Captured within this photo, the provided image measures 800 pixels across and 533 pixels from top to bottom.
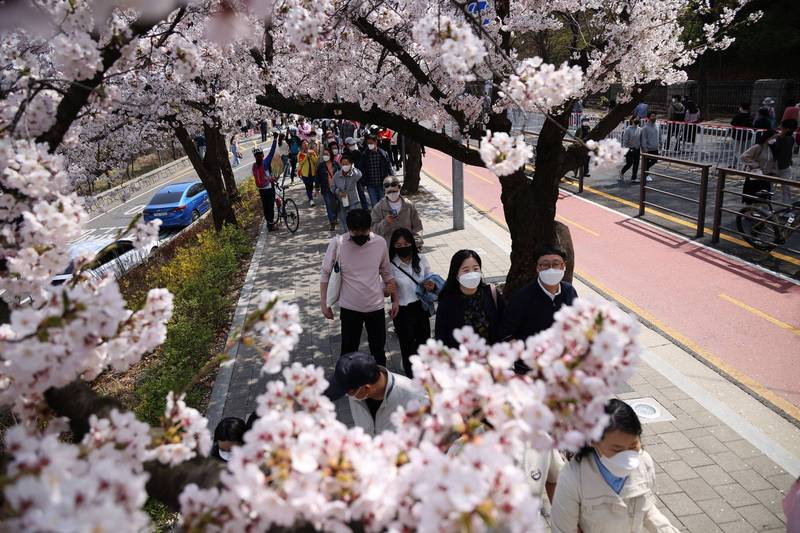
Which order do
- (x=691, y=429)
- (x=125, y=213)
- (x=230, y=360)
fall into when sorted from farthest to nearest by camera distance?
(x=125, y=213) → (x=230, y=360) → (x=691, y=429)

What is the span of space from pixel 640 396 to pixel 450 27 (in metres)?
4.36

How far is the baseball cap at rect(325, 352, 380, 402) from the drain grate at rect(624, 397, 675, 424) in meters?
3.23

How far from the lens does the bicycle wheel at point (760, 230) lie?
9.54 meters

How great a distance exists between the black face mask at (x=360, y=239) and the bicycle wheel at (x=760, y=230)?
7455 millimetres

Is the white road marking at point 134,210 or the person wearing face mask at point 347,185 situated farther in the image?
the white road marking at point 134,210

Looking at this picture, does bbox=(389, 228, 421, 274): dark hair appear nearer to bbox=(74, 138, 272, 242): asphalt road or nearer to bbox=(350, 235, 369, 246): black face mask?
bbox=(350, 235, 369, 246): black face mask

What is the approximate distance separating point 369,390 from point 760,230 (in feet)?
30.6

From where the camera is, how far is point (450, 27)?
3250mm

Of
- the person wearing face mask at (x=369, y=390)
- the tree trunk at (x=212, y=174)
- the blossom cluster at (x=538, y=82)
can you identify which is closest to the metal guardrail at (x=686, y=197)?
the blossom cluster at (x=538, y=82)

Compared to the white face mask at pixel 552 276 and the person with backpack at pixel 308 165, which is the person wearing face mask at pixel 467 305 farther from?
the person with backpack at pixel 308 165

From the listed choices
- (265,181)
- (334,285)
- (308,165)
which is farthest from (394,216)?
(308,165)

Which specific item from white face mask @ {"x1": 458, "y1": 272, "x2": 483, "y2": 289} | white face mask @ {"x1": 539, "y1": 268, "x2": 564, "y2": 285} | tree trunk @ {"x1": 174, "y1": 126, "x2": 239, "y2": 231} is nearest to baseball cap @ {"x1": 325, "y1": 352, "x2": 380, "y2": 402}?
white face mask @ {"x1": 458, "y1": 272, "x2": 483, "y2": 289}

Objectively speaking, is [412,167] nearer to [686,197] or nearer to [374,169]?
[374,169]

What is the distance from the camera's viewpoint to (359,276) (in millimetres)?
5617
